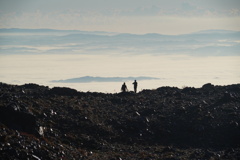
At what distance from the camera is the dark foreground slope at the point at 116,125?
4119 centimetres

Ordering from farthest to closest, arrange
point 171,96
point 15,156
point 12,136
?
1. point 171,96
2. point 12,136
3. point 15,156

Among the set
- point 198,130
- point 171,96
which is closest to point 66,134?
point 198,130

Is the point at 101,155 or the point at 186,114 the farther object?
the point at 186,114

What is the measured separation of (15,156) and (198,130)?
57.3 ft

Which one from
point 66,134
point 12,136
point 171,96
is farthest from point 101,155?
point 171,96

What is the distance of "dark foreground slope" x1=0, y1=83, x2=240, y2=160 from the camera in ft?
135

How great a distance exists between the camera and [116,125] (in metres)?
48.5

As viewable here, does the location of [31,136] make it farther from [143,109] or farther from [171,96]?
[171,96]

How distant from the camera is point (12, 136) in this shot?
3819cm

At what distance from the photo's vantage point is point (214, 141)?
47.3 meters

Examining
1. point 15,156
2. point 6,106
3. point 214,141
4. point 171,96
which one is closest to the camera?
point 15,156

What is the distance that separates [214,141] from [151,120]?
5364 mm

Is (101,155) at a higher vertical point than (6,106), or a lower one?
lower

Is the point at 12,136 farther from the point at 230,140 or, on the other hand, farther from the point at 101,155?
the point at 230,140
